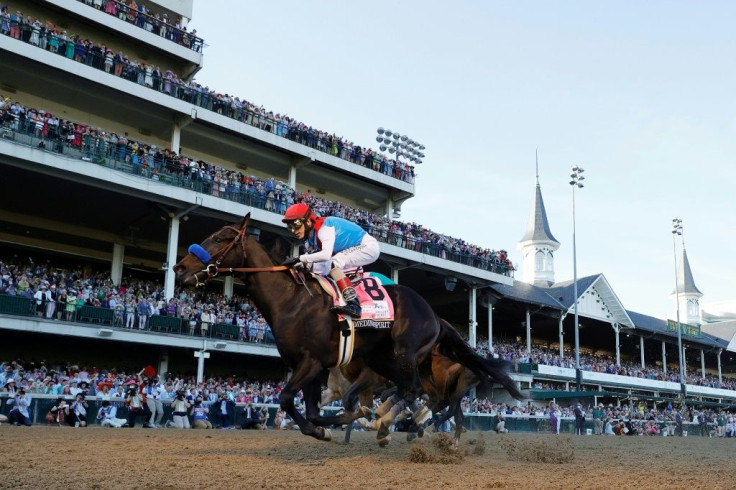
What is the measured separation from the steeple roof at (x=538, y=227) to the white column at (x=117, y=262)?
163 feet

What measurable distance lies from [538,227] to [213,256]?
67073 mm

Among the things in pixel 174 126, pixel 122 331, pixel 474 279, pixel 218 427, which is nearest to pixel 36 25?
pixel 174 126

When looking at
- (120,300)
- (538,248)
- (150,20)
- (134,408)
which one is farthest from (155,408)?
(538,248)

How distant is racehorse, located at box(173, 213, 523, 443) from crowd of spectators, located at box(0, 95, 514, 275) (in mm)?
17046

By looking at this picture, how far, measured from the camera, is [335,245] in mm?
8812

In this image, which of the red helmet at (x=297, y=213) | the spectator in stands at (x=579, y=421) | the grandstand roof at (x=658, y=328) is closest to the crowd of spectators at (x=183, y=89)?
the spectator in stands at (x=579, y=421)

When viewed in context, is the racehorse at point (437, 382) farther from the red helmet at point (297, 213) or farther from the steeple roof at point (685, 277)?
the steeple roof at point (685, 277)

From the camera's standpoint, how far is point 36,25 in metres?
24.4

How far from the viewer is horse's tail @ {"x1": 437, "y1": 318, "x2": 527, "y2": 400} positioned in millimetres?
10508

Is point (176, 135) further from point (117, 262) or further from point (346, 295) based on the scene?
point (346, 295)

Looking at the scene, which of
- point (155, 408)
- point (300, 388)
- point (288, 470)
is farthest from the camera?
point (155, 408)

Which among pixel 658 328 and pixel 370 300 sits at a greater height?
pixel 658 328

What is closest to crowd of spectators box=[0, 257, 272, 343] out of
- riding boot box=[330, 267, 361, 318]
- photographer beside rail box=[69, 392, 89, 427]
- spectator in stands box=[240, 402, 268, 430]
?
spectator in stands box=[240, 402, 268, 430]

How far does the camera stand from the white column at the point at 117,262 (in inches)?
1155
